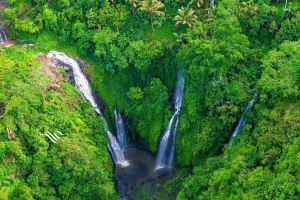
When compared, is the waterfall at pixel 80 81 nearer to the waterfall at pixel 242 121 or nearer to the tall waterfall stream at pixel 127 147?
the tall waterfall stream at pixel 127 147

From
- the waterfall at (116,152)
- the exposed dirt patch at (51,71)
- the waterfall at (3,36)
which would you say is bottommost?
the waterfall at (116,152)

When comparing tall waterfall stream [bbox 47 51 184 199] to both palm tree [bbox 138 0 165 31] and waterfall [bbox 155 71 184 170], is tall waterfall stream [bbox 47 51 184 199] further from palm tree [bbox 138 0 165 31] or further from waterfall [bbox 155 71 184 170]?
palm tree [bbox 138 0 165 31]


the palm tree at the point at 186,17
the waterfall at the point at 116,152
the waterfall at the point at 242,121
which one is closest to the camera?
the waterfall at the point at 242,121

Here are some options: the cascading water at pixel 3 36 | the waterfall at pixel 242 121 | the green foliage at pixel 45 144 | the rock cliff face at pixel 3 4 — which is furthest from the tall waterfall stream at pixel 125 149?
the rock cliff face at pixel 3 4

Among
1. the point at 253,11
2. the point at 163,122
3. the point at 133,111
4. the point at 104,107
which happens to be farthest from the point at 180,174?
the point at 253,11

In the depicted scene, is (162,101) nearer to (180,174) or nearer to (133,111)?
(133,111)

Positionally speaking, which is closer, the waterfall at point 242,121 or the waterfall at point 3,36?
the waterfall at point 242,121

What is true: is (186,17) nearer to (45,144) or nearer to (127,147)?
(127,147)
